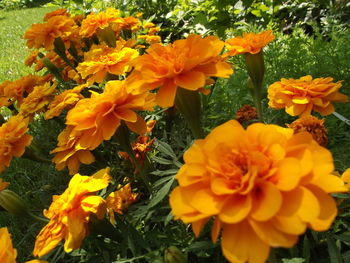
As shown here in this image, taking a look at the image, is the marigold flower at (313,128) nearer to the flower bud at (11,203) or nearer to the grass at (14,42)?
the flower bud at (11,203)

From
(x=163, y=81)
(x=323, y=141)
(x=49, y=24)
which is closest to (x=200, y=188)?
(x=163, y=81)

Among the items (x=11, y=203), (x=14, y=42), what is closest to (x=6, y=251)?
(x=11, y=203)

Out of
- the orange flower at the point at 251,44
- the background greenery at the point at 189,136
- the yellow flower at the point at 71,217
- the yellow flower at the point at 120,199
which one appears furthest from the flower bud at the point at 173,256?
the orange flower at the point at 251,44

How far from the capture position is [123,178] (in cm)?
129

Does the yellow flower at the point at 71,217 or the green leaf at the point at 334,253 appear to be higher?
the yellow flower at the point at 71,217

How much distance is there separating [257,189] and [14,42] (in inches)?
240

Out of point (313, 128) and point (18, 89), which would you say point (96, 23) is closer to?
point (18, 89)

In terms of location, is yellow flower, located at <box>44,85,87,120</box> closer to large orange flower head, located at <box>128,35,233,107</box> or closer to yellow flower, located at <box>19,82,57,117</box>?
yellow flower, located at <box>19,82,57,117</box>

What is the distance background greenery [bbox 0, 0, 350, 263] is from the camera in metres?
0.93

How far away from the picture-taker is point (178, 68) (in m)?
0.81

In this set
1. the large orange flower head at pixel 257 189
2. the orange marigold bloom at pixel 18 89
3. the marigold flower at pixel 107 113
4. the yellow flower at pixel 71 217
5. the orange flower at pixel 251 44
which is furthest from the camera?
the orange marigold bloom at pixel 18 89

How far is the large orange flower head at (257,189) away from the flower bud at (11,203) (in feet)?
1.90

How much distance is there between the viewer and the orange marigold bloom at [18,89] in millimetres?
1644

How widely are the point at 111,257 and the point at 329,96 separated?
0.74 m
